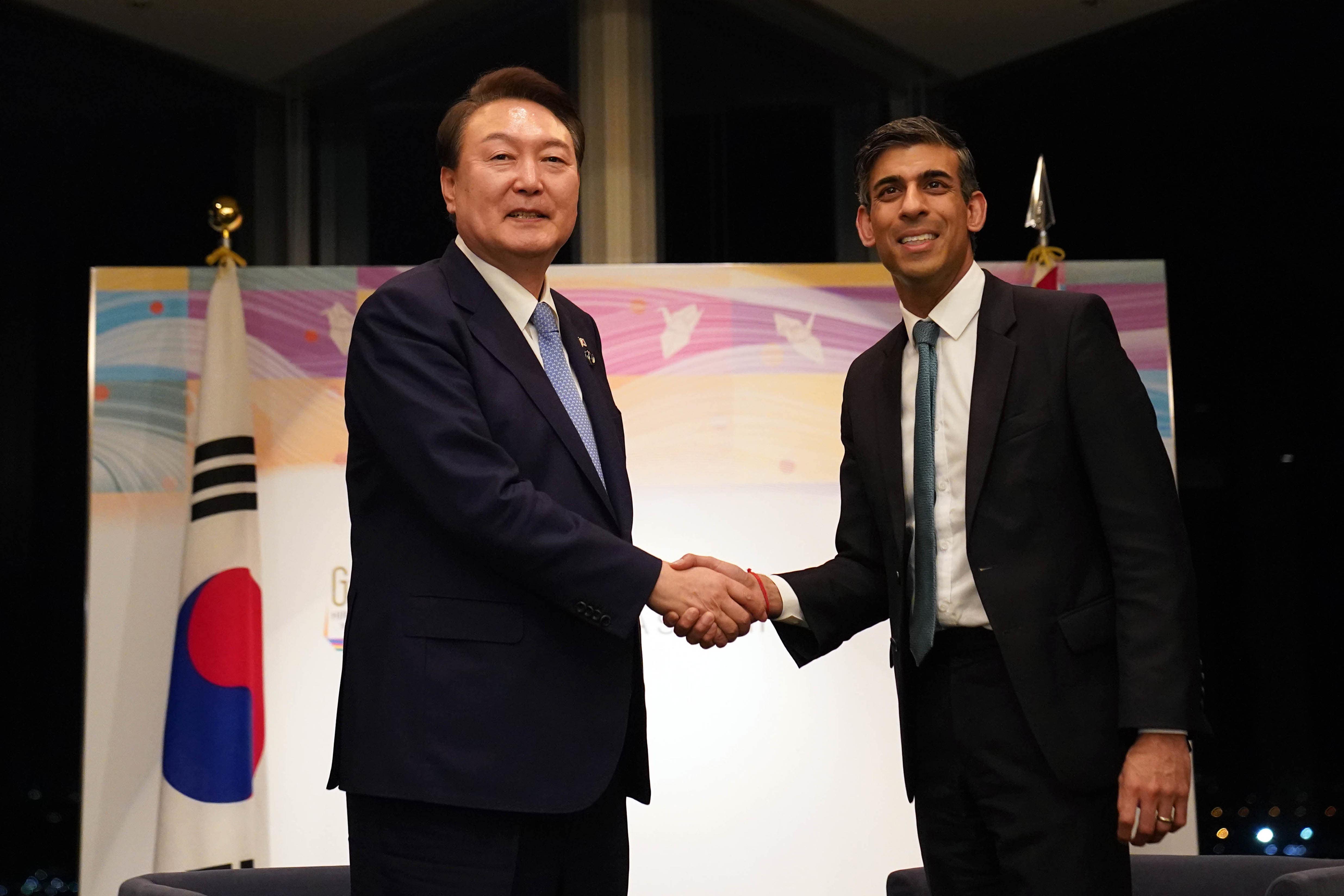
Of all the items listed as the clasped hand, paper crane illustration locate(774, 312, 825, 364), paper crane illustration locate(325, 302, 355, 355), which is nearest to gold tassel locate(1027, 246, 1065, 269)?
paper crane illustration locate(774, 312, 825, 364)

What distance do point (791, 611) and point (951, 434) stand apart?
533 millimetres

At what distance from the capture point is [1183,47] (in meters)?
5.12

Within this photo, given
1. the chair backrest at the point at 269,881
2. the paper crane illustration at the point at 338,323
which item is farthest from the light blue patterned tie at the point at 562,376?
the paper crane illustration at the point at 338,323

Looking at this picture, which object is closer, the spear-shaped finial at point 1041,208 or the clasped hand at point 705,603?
the clasped hand at point 705,603

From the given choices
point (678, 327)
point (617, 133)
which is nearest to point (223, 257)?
point (678, 327)

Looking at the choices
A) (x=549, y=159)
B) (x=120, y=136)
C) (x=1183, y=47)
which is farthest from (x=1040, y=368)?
(x=120, y=136)

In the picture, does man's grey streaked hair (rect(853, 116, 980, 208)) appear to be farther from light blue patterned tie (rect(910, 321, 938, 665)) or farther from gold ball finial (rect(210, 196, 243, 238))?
gold ball finial (rect(210, 196, 243, 238))

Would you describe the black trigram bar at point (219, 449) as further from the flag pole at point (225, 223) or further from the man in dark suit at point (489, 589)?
the man in dark suit at point (489, 589)

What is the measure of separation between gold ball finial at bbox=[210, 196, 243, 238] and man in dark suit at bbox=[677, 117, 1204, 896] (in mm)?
2379

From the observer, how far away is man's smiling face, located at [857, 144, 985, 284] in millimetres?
Answer: 2285

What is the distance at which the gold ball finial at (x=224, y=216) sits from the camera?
3.96m

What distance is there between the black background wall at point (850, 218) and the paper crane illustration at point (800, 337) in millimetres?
1113

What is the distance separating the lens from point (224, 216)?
3.97 metres

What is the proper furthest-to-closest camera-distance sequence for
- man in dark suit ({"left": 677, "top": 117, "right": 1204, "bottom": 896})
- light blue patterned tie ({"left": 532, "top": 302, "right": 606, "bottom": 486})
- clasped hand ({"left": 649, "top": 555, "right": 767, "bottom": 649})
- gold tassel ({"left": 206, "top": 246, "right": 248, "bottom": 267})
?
gold tassel ({"left": 206, "top": 246, "right": 248, "bottom": 267}) → clasped hand ({"left": 649, "top": 555, "right": 767, "bottom": 649}) → light blue patterned tie ({"left": 532, "top": 302, "right": 606, "bottom": 486}) → man in dark suit ({"left": 677, "top": 117, "right": 1204, "bottom": 896})
